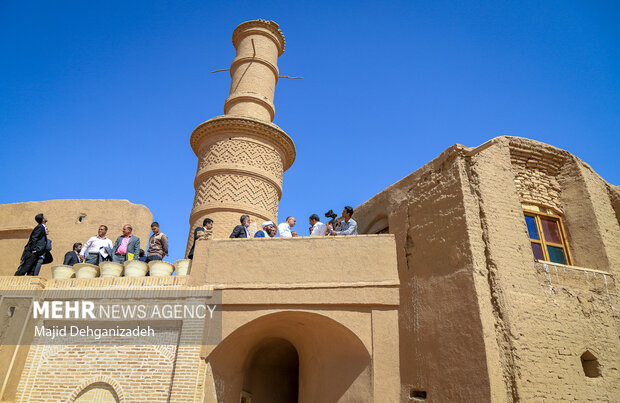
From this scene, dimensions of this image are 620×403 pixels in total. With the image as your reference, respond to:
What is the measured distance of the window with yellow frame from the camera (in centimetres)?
787

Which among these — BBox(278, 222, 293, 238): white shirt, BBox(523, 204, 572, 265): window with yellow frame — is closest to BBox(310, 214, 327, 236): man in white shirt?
BBox(278, 222, 293, 238): white shirt

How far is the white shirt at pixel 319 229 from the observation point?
24.3 feet

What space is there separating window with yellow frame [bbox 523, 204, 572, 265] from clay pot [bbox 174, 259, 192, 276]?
19.9 feet

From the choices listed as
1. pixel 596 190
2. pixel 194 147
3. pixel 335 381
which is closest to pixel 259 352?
pixel 335 381

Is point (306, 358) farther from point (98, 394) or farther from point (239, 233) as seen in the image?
point (98, 394)

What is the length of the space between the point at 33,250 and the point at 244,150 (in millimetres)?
4548

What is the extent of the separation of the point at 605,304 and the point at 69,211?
36.1 ft

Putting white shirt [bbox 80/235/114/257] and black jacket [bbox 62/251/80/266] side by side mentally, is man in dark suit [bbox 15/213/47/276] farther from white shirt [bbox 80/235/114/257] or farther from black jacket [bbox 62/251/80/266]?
white shirt [bbox 80/235/114/257]

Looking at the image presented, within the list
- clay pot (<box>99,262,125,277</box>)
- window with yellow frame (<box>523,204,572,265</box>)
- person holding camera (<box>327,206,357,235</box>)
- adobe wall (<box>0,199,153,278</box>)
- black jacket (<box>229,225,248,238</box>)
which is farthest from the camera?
adobe wall (<box>0,199,153,278</box>)

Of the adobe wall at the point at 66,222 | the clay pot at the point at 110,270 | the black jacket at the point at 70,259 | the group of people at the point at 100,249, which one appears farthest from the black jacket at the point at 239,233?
the adobe wall at the point at 66,222

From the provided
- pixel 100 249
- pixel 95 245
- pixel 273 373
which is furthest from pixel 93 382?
pixel 273 373

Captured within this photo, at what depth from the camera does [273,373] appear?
8.48 meters

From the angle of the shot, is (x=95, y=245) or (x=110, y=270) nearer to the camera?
(x=110, y=270)

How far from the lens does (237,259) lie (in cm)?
635
